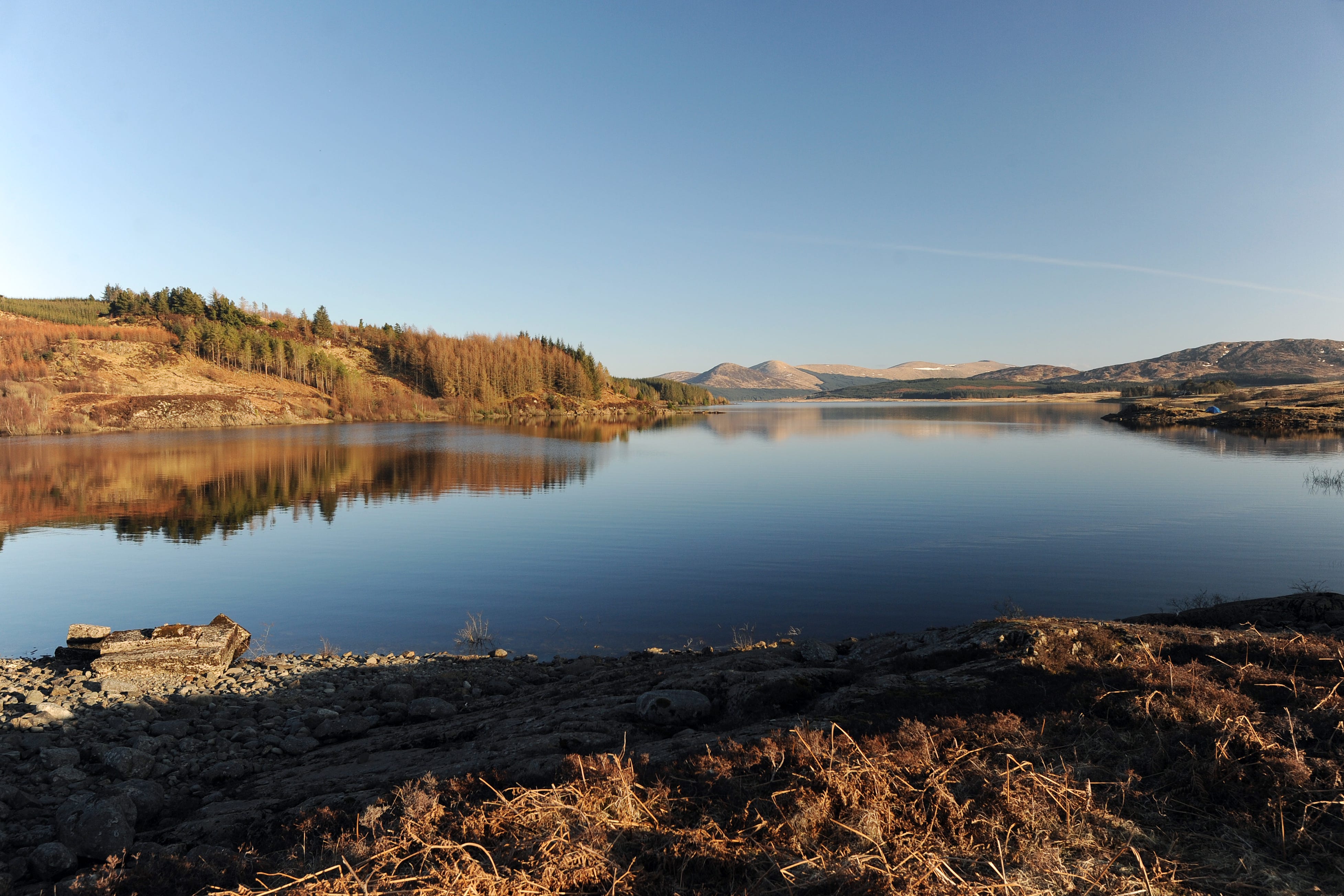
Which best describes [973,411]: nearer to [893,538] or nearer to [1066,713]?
[893,538]

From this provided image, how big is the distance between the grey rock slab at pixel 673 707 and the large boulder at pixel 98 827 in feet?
12.7

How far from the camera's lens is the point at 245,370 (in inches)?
3861

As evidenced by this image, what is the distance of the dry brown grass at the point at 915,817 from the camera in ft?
9.81

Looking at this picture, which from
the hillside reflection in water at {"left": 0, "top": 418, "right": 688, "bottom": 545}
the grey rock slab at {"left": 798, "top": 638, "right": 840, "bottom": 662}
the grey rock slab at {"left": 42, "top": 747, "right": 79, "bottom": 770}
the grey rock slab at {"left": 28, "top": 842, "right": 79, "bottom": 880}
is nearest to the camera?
the grey rock slab at {"left": 28, "top": 842, "right": 79, "bottom": 880}

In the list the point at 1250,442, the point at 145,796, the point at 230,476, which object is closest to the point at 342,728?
the point at 145,796

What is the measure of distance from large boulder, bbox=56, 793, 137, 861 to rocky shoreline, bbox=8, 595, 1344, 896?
1 centimetres

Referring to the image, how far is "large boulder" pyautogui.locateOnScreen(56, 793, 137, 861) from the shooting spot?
14.8ft

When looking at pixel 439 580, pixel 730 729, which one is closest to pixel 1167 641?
pixel 730 729

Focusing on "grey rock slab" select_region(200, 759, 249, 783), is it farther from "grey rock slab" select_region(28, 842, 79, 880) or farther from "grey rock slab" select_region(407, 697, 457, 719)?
"grey rock slab" select_region(28, 842, 79, 880)

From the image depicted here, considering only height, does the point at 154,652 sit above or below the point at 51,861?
below

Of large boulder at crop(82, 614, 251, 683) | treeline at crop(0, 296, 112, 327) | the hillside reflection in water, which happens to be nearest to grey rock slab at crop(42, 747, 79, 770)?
large boulder at crop(82, 614, 251, 683)

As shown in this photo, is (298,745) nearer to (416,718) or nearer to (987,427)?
(416,718)

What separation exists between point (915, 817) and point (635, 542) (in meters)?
16.3

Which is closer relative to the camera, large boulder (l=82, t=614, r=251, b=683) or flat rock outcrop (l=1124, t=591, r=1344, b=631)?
flat rock outcrop (l=1124, t=591, r=1344, b=631)
